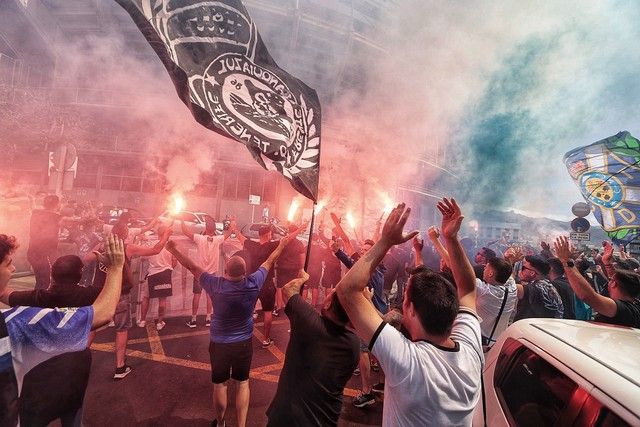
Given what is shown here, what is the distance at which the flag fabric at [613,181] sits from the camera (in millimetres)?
7242

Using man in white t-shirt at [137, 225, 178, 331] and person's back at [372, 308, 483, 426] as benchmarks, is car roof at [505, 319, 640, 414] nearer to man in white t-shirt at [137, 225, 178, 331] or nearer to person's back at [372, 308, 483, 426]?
person's back at [372, 308, 483, 426]

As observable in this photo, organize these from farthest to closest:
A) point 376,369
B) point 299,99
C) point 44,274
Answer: point 44,274, point 376,369, point 299,99

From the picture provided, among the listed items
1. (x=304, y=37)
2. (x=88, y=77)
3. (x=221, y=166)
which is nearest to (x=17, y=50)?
(x=88, y=77)

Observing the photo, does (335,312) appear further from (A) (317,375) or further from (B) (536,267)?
(B) (536,267)

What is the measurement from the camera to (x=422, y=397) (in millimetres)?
1138

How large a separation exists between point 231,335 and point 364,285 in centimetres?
183

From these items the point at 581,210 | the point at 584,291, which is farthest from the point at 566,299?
the point at 581,210

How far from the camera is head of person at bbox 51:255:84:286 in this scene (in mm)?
2232

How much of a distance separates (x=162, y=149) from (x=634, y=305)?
22748mm

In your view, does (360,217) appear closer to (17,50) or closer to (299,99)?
(299,99)

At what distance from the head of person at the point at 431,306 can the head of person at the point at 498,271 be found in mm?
2116

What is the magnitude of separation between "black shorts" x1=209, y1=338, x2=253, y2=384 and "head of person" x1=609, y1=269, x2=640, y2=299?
3611 mm

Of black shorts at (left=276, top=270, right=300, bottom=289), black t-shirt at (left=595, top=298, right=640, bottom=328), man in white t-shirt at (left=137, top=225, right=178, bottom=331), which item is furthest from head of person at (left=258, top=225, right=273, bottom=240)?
black t-shirt at (left=595, top=298, right=640, bottom=328)

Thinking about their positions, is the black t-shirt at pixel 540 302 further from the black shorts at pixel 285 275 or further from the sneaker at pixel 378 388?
the black shorts at pixel 285 275
